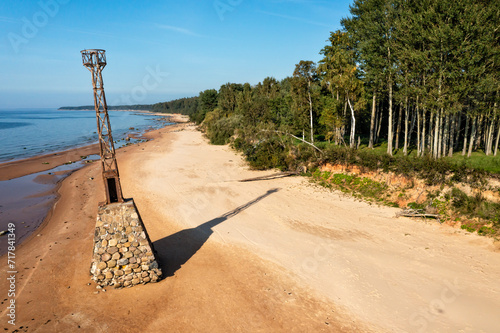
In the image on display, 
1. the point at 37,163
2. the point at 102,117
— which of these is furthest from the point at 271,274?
the point at 37,163

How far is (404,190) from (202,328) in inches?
644

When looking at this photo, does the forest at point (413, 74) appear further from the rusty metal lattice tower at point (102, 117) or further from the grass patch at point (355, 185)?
the rusty metal lattice tower at point (102, 117)

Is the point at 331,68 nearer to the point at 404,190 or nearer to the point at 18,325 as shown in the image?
the point at 404,190

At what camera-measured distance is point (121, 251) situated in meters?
10.4

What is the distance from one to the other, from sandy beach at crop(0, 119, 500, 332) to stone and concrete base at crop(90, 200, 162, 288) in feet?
1.58

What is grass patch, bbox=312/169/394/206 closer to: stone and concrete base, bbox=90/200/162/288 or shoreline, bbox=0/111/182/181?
stone and concrete base, bbox=90/200/162/288

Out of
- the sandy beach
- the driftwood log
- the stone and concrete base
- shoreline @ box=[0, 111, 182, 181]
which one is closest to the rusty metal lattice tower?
the stone and concrete base

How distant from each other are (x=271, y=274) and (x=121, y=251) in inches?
247

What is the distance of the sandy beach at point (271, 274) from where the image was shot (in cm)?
916

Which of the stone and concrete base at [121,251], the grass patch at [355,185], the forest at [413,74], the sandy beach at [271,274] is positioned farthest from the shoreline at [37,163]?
the grass patch at [355,185]

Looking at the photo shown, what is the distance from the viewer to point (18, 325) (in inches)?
347

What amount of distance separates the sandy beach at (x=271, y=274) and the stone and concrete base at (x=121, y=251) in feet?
1.58

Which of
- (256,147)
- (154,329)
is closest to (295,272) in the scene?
(154,329)

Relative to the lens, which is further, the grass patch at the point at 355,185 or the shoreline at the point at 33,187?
the grass patch at the point at 355,185
